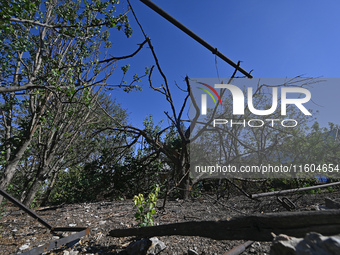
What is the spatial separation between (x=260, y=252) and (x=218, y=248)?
1.16 feet

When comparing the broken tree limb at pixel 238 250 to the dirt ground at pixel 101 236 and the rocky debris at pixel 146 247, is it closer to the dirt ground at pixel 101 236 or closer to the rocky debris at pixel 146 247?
the dirt ground at pixel 101 236

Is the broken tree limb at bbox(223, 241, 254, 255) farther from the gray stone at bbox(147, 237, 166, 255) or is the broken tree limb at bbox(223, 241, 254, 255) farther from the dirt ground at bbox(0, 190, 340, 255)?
the gray stone at bbox(147, 237, 166, 255)

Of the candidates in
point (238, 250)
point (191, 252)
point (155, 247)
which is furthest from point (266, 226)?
point (155, 247)

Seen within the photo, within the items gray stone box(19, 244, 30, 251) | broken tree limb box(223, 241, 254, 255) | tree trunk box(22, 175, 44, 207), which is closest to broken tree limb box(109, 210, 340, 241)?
broken tree limb box(223, 241, 254, 255)

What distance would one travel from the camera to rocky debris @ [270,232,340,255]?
74cm

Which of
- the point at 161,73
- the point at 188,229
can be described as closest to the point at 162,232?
the point at 188,229

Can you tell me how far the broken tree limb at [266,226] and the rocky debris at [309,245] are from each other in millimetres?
162

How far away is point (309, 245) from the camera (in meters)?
0.78

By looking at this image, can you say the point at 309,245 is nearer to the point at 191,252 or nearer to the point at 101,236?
the point at 191,252

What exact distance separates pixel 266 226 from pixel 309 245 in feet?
0.96

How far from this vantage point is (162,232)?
4.68 ft

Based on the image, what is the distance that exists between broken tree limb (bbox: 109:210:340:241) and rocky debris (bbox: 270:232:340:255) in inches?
6.4

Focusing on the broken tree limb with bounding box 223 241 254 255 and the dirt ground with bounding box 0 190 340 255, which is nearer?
the broken tree limb with bounding box 223 241 254 255

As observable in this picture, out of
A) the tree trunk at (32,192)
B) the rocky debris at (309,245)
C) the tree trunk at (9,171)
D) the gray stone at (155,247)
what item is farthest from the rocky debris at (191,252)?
the tree trunk at (32,192)
